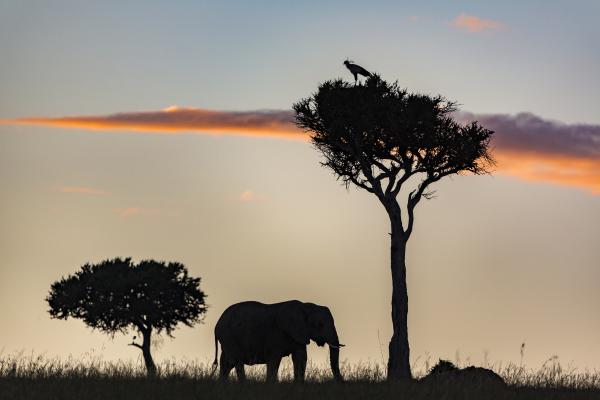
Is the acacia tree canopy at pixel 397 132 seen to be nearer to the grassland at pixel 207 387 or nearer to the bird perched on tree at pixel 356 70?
the bird perched on tree at pixel 356 70

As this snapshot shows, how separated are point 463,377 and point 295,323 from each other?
837cm

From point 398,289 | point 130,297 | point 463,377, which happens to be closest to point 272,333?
point 398,289

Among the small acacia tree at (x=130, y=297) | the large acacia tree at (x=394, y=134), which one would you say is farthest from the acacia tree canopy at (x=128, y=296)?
the large acacia tree at (x=394, y=134)

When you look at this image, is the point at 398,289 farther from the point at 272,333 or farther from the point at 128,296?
the point at 128,296

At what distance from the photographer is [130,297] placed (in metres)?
68.9

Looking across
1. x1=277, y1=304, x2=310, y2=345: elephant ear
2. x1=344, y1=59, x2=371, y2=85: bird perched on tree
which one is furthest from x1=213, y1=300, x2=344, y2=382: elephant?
x1=344, y1=59, x2=371, y2=85: bird perched on tree

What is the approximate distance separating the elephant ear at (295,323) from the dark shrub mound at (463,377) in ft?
16.0

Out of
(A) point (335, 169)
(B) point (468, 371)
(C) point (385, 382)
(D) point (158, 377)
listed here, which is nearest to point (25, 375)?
(D) point (158, 377)

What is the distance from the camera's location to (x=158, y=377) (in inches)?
943

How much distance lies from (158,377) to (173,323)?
46.7 metres

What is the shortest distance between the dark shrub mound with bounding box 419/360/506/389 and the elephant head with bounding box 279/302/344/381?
4377mm

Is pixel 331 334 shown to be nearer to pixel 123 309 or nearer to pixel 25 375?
pixel 25 375

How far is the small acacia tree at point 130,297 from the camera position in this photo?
6856 cm

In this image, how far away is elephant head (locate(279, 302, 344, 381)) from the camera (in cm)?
3372
